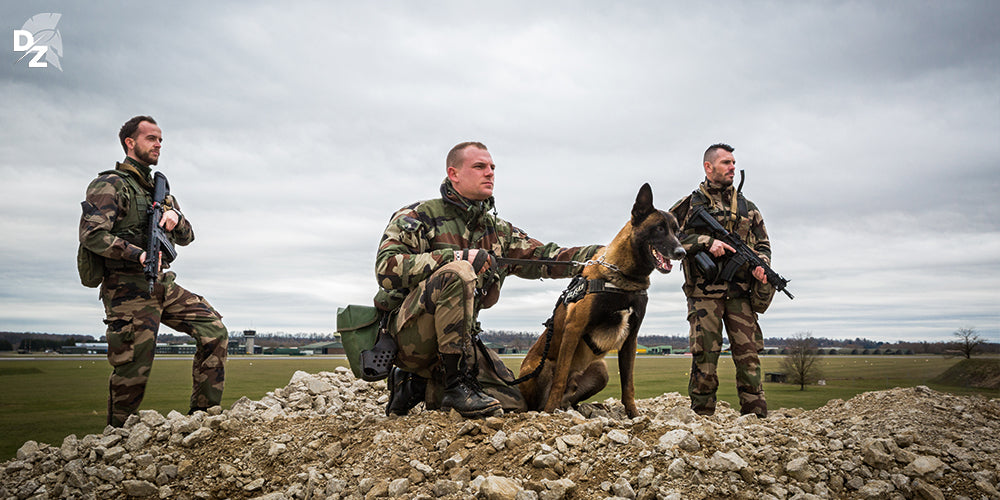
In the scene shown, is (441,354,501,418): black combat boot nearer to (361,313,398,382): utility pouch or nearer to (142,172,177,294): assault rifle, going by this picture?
(361,313,398,382): utility pouch

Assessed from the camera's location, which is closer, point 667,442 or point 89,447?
point 667,442

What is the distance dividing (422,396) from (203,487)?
6.99ft

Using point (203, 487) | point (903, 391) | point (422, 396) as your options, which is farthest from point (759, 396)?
point (203, 487)

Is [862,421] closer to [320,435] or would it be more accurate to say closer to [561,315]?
[561,315]

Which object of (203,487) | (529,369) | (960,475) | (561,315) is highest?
(561,315)

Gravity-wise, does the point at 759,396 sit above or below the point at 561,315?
below

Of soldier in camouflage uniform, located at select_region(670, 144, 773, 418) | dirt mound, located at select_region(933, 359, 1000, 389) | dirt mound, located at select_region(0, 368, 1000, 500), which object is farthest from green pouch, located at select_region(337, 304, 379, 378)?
dirt mound, located at select_region(933, 359, 1000, 389)

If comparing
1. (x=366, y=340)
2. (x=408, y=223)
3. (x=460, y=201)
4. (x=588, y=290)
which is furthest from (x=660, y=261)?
(x=366, y=340)

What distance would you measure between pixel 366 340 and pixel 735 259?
4509 millimetres

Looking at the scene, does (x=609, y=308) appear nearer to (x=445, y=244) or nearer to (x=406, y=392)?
(x=445, y=244)

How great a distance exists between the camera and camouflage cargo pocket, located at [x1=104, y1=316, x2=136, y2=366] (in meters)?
5.69

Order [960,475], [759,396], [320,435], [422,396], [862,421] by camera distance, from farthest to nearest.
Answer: [759,396]
[422,396]
[862,421]
[320,435]
[960,475]

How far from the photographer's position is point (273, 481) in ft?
14.7

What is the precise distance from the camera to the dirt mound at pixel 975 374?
22.4 ft
